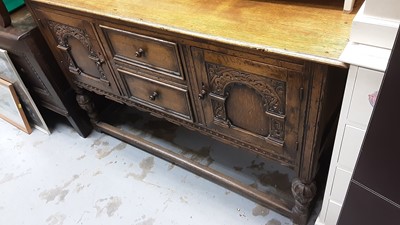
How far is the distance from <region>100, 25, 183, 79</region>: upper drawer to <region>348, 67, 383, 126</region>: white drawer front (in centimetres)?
52

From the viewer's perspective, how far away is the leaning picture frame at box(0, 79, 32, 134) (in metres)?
1.71

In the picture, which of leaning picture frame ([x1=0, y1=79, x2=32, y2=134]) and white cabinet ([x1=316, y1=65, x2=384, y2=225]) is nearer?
white cabinet ([x1=316, y1=65, x2=384, y2=225])

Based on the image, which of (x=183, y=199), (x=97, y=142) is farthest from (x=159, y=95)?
(x=97, y=142)

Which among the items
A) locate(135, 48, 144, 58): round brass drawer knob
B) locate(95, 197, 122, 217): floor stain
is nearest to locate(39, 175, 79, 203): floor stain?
locate(95, 197, 122, 217): floor stain

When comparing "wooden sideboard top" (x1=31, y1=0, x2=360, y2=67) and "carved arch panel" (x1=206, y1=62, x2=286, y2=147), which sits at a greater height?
"wooden sideboard top" (x1=31, y1=0, x2=360, y2=67)

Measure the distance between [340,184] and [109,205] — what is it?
0.99 meters

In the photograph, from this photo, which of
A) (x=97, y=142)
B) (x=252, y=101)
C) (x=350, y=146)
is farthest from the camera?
(x=97, y=142)

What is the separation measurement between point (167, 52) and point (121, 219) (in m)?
A: 0.80

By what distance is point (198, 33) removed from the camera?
0.90 metres

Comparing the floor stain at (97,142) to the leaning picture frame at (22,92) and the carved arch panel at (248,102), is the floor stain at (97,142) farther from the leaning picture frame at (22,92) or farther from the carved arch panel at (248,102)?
the carved arch panel at (248,102)

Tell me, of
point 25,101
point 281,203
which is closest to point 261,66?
point 281,203

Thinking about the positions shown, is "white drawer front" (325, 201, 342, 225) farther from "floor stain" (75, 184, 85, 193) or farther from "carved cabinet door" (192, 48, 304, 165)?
"floor stain" (75, 184, 85, 193)

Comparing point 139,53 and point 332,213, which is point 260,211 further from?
point 139,53

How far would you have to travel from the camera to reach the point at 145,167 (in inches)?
63.9
